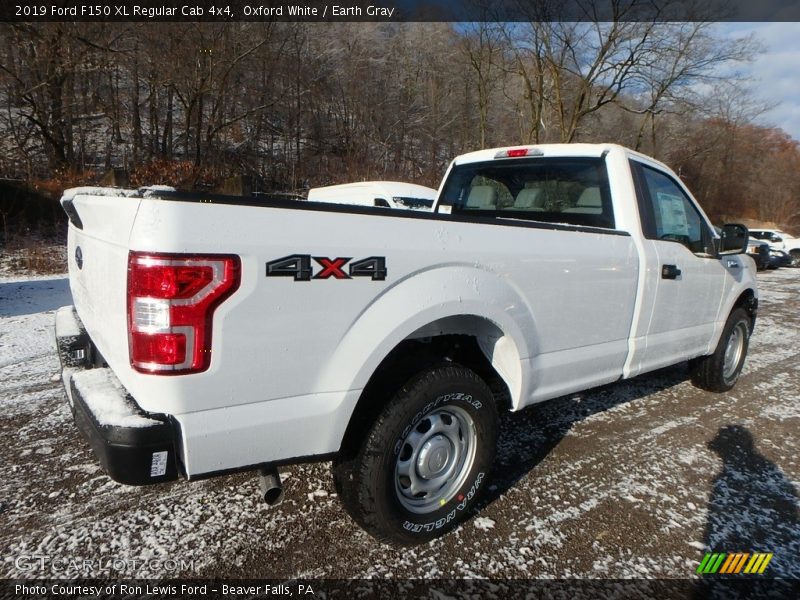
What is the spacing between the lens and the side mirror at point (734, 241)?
3.94 meters

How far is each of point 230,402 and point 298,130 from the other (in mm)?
24173

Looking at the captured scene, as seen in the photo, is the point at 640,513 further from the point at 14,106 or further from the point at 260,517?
the point at 14,106

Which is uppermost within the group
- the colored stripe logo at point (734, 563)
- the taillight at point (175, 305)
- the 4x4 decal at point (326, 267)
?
the 4x4 decal at point (326, 267)

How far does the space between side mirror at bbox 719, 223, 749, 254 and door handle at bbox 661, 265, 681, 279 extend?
0.70m

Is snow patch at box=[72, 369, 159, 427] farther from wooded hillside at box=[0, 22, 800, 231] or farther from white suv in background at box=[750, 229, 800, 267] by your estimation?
white suv in background at box=[750, 229, 800, 267]

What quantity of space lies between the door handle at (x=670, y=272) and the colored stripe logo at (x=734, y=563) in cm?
171

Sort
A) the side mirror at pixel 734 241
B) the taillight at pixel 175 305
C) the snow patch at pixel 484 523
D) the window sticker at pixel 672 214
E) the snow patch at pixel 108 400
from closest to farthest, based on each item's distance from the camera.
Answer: the taillight at pixel 175 305 < the snow patch at pixel 108 400 < the snow patch at pixel 484 523 < the window sticker at pixel 672 214 < the side mirror at pixel 734 241

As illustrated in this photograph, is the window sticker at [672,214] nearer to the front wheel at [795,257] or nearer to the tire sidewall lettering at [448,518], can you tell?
the tire sidewall lettering at [448,518]

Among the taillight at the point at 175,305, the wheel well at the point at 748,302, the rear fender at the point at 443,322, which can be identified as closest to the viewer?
the taillight at the point at 175,305

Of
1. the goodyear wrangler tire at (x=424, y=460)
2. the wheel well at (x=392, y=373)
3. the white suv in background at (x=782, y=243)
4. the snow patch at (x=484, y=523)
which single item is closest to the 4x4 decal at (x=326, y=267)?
the wheel well at (x=392, y=373)

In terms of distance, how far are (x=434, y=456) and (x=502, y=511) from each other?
64 centimetres

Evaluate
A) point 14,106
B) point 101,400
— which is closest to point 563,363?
point 101,400

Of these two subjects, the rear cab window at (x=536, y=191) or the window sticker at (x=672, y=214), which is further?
the window sticker at (x=672, y=214)

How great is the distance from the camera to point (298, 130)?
24016 millimetres
